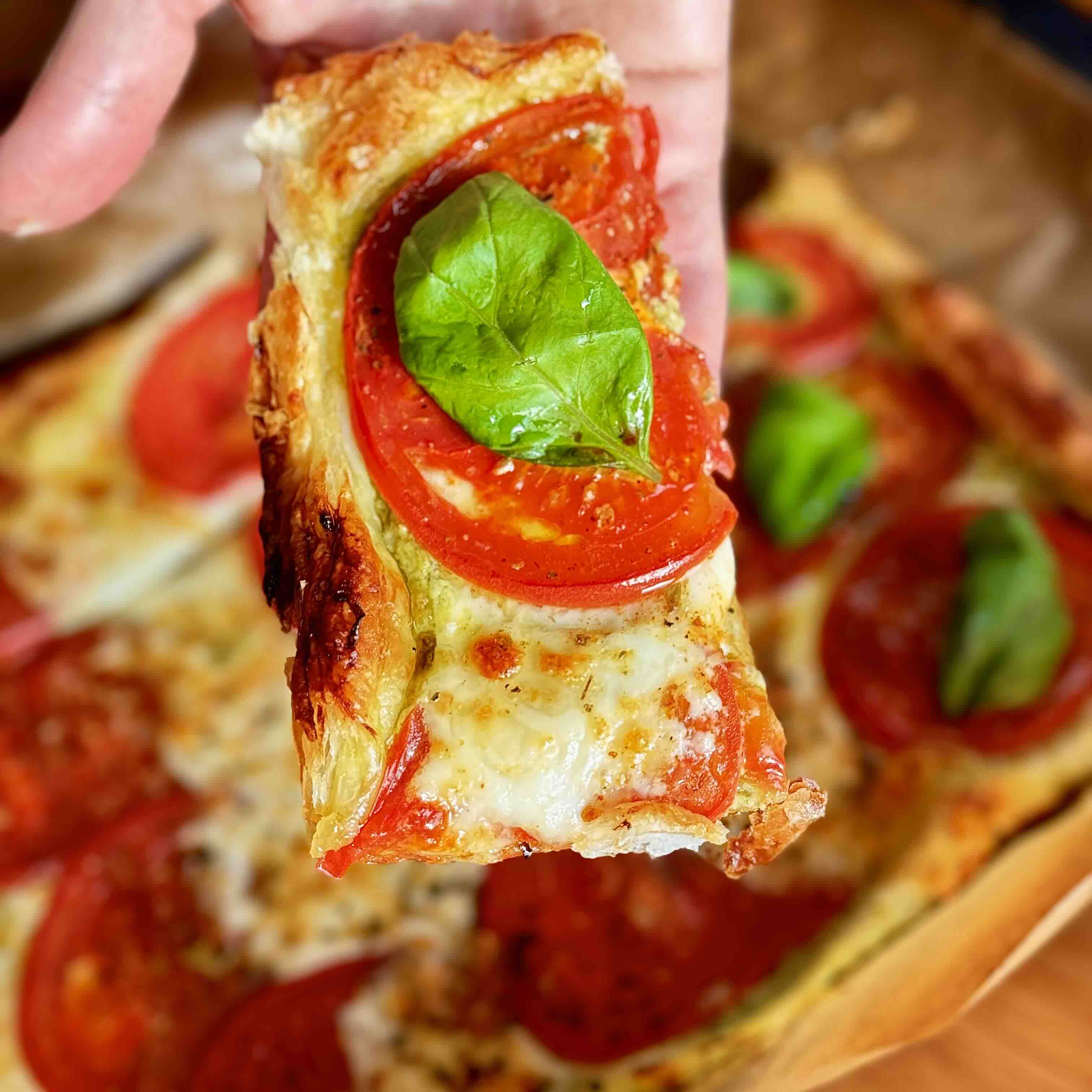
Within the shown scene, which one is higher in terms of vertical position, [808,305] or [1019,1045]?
[808,305]

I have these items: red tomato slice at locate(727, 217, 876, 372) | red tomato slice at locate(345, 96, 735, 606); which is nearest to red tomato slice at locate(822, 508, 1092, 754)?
red tomato slice at locate(727, 217, 876, 372)

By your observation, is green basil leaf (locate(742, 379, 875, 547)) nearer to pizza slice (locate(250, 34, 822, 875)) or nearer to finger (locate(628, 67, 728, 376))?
finger (locate(628, 67, 728, 376))

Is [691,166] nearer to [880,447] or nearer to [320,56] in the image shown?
[320,56]

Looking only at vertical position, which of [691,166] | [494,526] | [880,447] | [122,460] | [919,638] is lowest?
[919,638]

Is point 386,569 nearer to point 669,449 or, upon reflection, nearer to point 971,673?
point 669,449

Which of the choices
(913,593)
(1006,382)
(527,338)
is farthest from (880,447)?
(527,338)

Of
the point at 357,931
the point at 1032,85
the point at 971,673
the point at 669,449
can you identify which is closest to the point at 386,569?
the point at 669,449

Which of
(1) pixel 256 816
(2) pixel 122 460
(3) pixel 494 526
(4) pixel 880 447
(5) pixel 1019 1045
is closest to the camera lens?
(3) pixel 494 526
